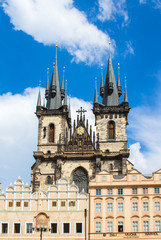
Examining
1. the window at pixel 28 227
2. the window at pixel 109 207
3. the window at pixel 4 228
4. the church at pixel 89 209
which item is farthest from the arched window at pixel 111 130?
the window at pixel 4 228

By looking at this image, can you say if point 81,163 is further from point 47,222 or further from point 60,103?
point 47,222

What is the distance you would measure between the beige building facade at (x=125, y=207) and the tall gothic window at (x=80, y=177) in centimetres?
2288

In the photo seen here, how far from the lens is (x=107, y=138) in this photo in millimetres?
77500

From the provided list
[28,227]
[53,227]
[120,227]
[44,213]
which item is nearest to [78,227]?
[53,227]

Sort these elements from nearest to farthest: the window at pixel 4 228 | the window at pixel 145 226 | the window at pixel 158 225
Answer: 1. the window at pixel 158 225
2. the window at pixel 145 226
3. the window at pixel 4 228

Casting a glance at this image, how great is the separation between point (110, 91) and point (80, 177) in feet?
66.0

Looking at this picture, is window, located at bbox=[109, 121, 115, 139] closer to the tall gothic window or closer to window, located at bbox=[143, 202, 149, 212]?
the tall gothic window

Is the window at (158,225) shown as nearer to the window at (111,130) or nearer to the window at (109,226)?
the window at (109,226)

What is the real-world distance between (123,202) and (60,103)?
124ft

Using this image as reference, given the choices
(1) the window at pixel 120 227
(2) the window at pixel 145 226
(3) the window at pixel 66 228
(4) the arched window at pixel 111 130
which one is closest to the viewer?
(2) the window at pixel 145 226

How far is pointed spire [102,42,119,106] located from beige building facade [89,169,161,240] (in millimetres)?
32171

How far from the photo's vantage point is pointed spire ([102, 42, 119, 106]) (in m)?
81.8

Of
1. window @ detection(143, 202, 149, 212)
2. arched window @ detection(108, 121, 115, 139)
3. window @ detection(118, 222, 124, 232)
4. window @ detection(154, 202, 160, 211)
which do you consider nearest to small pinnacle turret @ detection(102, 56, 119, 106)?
arched window @ detection(108, 121, 115, 139)

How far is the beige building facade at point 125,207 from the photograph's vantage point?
158ft
